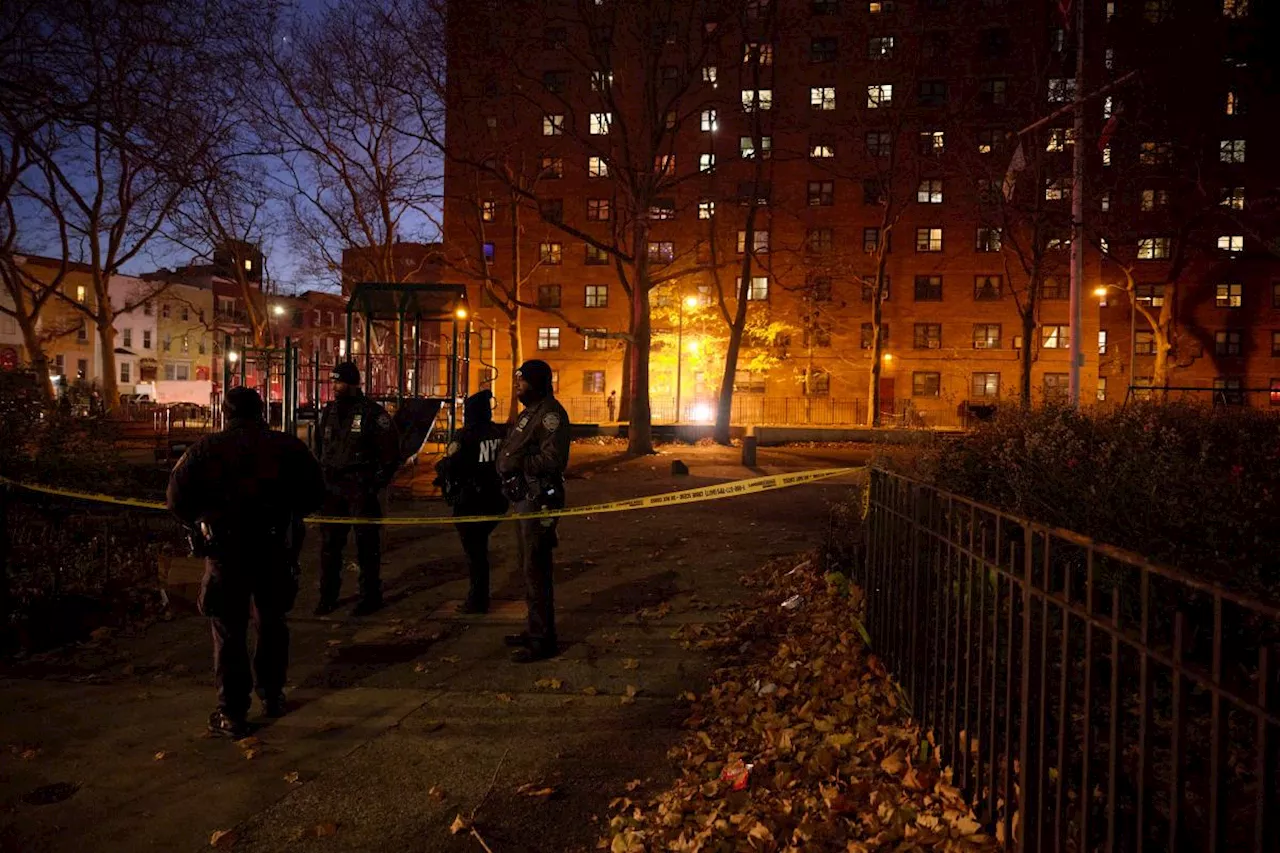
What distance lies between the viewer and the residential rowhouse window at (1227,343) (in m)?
49.5

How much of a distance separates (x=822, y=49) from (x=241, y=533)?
163 ft

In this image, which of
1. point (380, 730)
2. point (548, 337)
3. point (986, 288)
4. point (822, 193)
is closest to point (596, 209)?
point (548, 337)

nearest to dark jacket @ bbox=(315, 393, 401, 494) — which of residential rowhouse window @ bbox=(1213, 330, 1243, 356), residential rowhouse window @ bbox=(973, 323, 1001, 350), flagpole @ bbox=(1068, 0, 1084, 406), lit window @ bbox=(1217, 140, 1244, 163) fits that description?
flagpole @ bbox=(1068, 0, 1084, 406)

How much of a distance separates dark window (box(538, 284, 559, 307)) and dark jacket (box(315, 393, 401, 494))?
44.5m

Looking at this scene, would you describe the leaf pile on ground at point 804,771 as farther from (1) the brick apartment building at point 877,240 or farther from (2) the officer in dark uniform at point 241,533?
(1) the brick apartment building at point 877,240

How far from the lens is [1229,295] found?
162ft

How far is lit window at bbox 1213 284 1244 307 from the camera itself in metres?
49.3

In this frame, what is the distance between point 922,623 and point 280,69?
89.6 feet

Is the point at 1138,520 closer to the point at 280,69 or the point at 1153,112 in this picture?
the point at 280,69

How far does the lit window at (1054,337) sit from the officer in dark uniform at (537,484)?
47475 millimetres

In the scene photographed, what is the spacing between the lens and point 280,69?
84.1 feet

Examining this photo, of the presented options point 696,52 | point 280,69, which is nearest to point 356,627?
point 280,69

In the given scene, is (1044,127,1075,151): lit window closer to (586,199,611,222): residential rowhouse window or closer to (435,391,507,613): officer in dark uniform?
(435,391,507,613): officer in dark uniform

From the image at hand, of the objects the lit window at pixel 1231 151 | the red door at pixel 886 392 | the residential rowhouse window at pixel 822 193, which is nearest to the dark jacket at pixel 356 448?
the red door at pixel 886 392
